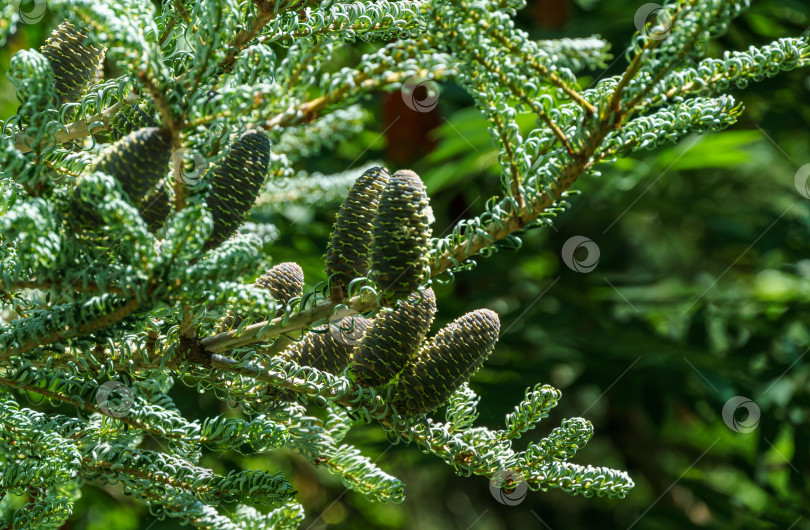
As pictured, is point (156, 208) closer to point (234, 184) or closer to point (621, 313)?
point (234, 184)

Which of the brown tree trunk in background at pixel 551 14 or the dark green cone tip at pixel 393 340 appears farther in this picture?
the brown tree trunk in background at pixel 551 14

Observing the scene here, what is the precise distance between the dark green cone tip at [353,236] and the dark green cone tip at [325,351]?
0.18ft

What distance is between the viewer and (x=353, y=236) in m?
0.44

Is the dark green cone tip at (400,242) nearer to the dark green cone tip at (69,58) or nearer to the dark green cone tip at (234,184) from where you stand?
the dark green cone tip at (234,184)

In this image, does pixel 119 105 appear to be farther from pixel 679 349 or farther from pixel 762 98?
pixel 762 98

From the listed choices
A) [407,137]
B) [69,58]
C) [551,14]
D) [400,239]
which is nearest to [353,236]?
[400,239]

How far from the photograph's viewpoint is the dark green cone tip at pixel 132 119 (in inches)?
18.3

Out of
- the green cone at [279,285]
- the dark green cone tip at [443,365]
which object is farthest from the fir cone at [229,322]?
the dark green cone tip at [443,365]

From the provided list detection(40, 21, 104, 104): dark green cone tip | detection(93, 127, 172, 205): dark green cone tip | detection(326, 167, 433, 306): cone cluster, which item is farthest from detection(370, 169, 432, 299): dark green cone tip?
detection(40, 21, 104, 104): dark green cone tip

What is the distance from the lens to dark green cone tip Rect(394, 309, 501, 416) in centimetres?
45

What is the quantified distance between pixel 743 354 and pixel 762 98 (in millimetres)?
523

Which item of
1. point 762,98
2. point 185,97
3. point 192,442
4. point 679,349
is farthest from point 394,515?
point 185,97

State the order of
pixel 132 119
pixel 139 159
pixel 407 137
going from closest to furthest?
pixel 139 159, pixel 132 119, pixel 407 137

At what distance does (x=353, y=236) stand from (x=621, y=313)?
138cm
